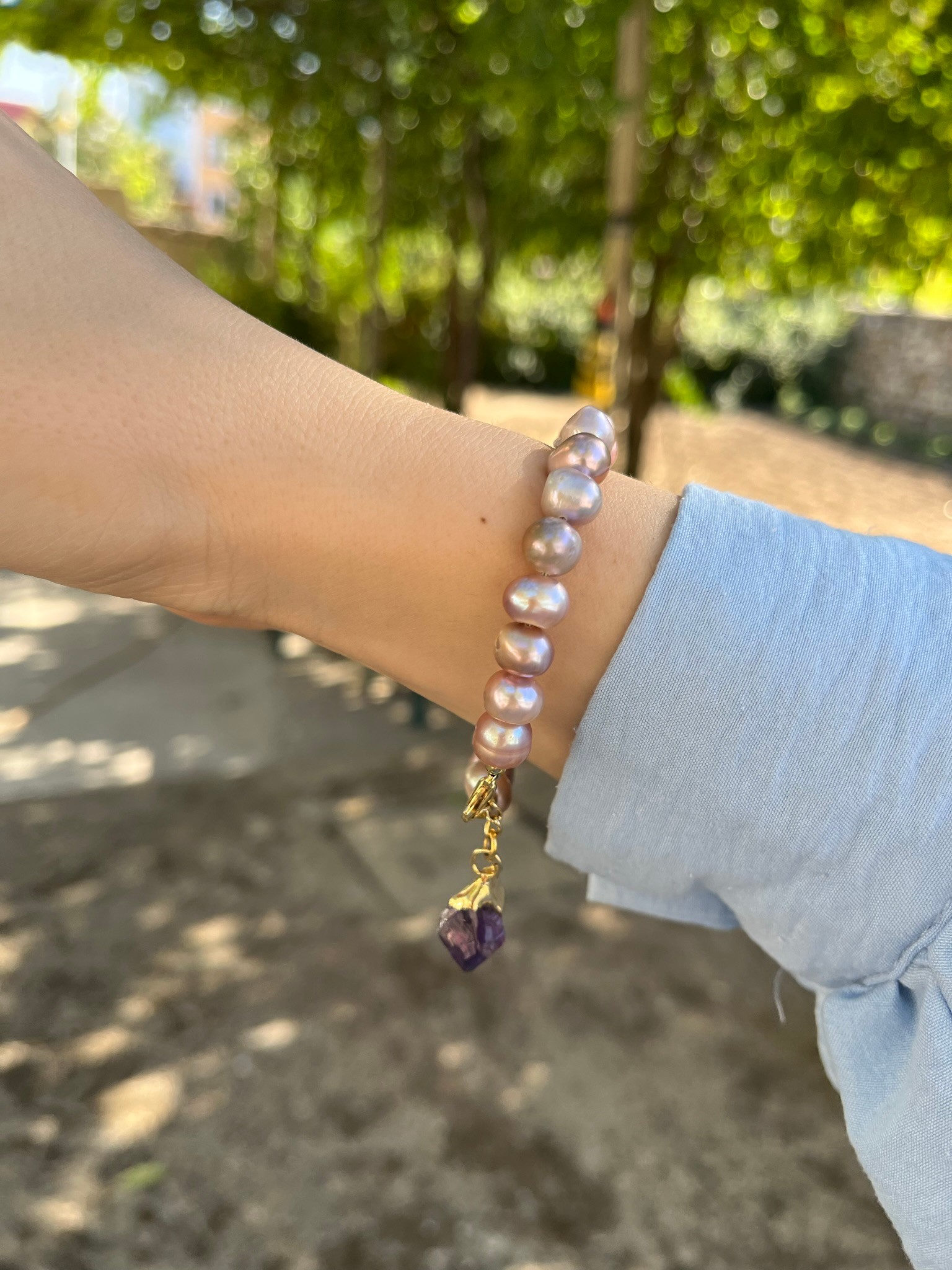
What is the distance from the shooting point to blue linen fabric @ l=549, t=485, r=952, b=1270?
32.6 inches

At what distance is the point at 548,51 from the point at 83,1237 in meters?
3.37

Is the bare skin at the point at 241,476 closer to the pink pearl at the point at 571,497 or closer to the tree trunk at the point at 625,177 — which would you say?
the pink pearl at the point at 571,497

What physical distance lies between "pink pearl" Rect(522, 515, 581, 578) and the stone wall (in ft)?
49.3

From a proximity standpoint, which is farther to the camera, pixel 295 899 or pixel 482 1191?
pixel 295 899

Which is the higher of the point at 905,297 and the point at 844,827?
the point at 905,297

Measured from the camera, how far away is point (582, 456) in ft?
2.92

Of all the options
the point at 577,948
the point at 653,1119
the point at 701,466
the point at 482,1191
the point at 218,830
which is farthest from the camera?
the point at 701,466

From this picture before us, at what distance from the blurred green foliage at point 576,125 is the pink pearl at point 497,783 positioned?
251cm

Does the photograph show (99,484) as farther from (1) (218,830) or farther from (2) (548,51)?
(1) (218,830)

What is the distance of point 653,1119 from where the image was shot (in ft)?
8.58

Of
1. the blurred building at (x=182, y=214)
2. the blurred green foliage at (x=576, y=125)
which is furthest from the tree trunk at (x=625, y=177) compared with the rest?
the blurred building at (x=182, y=214)

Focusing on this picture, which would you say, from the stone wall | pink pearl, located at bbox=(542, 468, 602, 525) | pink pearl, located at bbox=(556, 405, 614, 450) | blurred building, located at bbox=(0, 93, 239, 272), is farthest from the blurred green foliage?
the stone wall

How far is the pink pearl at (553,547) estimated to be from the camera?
0.85m

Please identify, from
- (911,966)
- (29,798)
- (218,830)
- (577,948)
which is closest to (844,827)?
(911,966)
